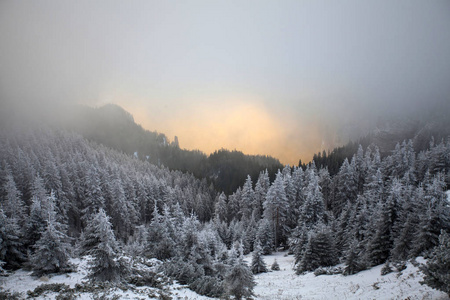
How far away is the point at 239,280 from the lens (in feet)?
42.3

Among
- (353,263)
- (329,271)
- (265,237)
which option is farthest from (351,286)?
(265,237)

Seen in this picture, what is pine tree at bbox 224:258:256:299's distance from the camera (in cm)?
1286

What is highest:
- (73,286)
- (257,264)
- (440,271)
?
(440,271)

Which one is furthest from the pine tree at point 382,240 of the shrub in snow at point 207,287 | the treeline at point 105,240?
the shrub in snow at point 207,287

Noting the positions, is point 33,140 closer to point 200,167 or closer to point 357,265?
point 200,167

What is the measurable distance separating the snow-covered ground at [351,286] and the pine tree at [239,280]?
3312 millimetres

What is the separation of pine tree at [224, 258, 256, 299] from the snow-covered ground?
3.31 meters

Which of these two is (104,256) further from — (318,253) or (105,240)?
(318,253)

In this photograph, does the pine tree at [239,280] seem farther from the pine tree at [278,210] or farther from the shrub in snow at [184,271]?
the pine tree at [278,210]

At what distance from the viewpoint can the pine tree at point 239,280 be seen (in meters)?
12.9

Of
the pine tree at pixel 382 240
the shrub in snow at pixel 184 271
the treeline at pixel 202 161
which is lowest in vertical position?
the shrub in snow at pixel 184 271

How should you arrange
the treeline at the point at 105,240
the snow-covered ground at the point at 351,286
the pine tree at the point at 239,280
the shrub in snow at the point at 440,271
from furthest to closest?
the treeline at the point at 105,240, the pine tree at the point at 239,280, the snow-covered ground at the point at 351,286, the shrub in snow at the point at 440,271

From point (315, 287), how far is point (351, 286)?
9.03 feet

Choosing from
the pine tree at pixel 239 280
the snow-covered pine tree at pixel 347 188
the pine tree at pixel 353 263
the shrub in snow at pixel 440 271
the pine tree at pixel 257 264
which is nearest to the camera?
the shrub in snow at pixel 440 271
